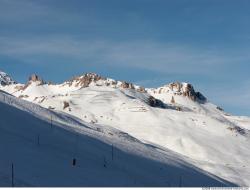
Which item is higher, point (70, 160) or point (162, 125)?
point (162, 125)

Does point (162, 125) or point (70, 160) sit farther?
point (162, 125)

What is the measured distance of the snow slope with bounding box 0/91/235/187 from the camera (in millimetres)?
25156

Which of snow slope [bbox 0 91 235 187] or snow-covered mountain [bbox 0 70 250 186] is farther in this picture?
snow-covered mountain [bbox 0 70 250 186]

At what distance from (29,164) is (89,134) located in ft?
64.7

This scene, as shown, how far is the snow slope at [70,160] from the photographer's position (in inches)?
990

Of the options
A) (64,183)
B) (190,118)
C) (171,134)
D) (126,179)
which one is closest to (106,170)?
(126,179)

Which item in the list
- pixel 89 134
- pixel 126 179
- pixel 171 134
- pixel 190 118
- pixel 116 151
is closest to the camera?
pixel 126 179

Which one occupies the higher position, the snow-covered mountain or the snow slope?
the snow-covered mountain

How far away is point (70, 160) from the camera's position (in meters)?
31.5

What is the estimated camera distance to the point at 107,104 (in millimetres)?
178250

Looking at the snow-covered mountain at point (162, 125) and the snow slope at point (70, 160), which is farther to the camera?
the snow-covered mountain at point (162, 125)

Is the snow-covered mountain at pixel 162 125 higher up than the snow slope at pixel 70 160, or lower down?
Answer: higher up

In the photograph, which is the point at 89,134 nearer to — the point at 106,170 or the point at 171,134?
the point at 106,170

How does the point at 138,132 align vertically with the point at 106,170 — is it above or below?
above
